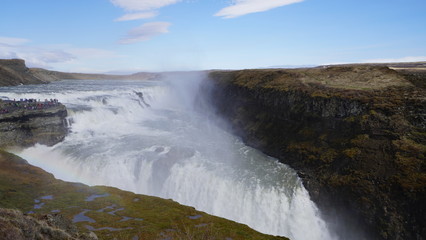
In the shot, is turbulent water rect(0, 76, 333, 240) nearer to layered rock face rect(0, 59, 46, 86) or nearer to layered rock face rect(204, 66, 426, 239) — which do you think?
layered rock face rect(204, 66, 426, 239)

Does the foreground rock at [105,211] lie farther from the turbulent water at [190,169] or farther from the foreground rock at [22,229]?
the turbulent water at [190,169]

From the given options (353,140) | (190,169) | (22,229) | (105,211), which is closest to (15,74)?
(190,169)

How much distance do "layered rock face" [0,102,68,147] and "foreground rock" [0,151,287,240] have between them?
11029 mm

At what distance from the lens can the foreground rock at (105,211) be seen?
1745cm

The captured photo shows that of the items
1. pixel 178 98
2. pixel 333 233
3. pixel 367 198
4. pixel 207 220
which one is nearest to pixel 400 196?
pixel 367 198

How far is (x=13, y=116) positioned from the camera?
37656 millimetres

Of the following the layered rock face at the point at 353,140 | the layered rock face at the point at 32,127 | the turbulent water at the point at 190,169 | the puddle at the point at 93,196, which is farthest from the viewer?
the layered rock face at the point at 32,127

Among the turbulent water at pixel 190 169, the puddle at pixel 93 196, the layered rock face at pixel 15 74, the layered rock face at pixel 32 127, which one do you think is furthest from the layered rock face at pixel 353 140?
the layered rock face at pixel 15 74

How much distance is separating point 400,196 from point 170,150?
24223 millimetres

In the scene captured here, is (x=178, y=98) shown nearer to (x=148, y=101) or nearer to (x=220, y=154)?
(x=148, y=101)

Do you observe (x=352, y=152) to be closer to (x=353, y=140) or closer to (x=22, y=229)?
(x=353, y=140)

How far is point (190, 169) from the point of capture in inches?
1213

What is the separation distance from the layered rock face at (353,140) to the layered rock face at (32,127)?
89.2 ft

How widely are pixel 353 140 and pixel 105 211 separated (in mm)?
24506
